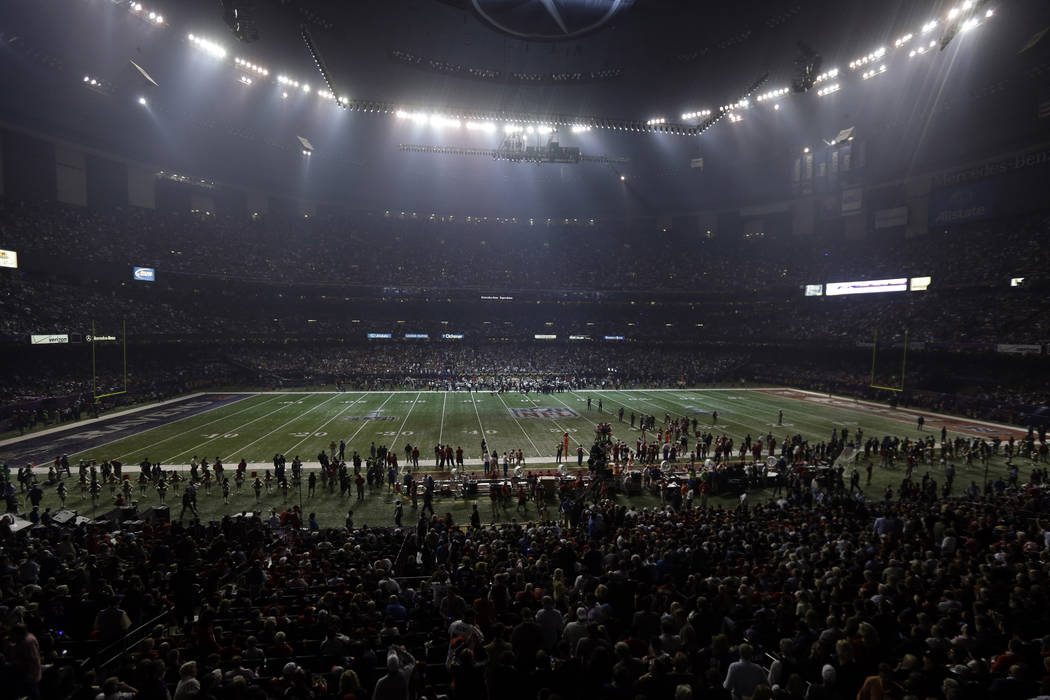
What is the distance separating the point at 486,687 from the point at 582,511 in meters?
12.5

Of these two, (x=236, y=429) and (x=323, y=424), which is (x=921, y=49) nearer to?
(x=323, y=424)

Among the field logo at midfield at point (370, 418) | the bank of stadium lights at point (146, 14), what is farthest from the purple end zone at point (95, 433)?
the bank of stadium lights at point (146, 14)

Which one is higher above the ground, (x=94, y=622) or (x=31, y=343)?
(x=31, y=343)

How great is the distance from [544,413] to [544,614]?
33.3 metres

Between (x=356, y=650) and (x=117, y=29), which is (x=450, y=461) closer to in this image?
(x=356, y=650)

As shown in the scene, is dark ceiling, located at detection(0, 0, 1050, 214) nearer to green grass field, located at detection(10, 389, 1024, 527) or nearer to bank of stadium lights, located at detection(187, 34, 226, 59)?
bank of stadium lights, located at detection(187, 34, 226, 59)

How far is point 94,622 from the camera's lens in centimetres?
761

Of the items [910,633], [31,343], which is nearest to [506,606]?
[910,633]

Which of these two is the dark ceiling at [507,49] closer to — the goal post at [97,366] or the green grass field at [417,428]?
the goal post at [97,366]

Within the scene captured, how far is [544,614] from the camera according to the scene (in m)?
6.11

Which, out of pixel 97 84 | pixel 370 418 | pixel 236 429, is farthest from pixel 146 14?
pixel 370 418

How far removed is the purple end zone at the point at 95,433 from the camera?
26516 mm

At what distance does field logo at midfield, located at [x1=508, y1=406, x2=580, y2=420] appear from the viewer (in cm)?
3800

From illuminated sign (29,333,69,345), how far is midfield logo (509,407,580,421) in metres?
37.9
